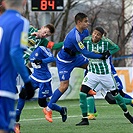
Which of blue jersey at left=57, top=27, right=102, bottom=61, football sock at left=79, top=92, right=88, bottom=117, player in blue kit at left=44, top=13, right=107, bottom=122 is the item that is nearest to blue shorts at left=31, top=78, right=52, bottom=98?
player in blue kit at left=44, top=13, right=107, bottom=122

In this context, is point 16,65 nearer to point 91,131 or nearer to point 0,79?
point 0,79

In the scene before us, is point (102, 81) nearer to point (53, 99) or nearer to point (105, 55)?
point (105, 55)

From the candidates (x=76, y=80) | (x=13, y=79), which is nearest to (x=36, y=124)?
(x=13, y=79)

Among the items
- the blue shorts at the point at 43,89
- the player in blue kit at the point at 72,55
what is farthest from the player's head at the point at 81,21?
the blue shorts at the point at 43,89

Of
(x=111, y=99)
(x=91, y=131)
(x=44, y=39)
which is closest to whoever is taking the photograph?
(x=91, y=131)

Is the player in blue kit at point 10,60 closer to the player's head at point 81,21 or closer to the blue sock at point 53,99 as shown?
the player's head at point 81,21

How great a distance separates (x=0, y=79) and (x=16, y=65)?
0.72ft

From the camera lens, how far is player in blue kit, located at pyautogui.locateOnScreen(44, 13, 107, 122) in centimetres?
1159

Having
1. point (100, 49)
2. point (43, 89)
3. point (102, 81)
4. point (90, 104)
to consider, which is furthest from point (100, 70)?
point (90, 104)

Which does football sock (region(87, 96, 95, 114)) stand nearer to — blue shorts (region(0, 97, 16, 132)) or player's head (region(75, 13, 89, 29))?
player's head (region(75, 13, 89, 29))

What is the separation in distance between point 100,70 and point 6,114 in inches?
246

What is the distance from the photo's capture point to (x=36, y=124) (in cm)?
1192

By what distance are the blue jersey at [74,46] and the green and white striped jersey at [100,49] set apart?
19cm

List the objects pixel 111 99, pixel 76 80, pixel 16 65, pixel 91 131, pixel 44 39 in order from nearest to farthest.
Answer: pixel 16 65, pixel 91 131, pixel 44 39, pixel 111 99, pixel 76 80
